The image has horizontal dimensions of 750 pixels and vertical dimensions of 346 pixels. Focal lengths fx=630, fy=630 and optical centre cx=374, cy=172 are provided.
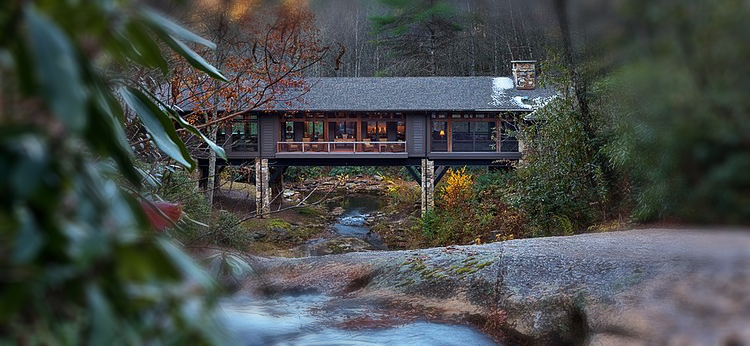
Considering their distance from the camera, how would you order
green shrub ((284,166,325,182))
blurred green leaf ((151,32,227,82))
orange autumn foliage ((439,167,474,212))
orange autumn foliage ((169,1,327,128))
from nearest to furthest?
blurred green leaf ((151,32,227,82)) < orange autumn foliage ((169,1,327,128)) < orange autumn foliage ((439,167,474,212)) < green shrub ((284,166,325,182))

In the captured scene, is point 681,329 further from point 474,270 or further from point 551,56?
point 551,56

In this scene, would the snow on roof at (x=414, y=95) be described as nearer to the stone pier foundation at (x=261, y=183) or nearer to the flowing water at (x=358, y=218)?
the stone pier foundation at (x=261, y=183)

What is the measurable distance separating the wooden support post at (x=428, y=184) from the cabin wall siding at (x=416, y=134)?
248mm

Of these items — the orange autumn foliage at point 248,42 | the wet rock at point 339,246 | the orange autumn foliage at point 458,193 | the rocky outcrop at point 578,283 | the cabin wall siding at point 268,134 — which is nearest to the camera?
the rocky outcrop at point 578,283

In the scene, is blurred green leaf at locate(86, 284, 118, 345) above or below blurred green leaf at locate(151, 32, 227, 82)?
below

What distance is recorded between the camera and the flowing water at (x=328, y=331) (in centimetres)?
459

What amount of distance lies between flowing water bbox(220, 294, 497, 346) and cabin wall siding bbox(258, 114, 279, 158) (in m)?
7.50

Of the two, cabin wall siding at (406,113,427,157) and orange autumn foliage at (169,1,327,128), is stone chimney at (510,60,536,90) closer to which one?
cabin wall siding at (406,113,427,157)

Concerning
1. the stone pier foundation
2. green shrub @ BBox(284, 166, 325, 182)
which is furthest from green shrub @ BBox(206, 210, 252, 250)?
green shrub @ BBox(284, 166, 325, 182)

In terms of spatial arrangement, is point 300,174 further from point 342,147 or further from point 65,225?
point 65,225

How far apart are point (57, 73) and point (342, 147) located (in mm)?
12578

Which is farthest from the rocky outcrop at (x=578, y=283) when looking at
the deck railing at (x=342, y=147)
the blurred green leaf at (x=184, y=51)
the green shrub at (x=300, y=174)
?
the green shrub at (x=300, y=174)

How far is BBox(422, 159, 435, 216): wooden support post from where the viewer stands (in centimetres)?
1238

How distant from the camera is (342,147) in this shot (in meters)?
12.8
